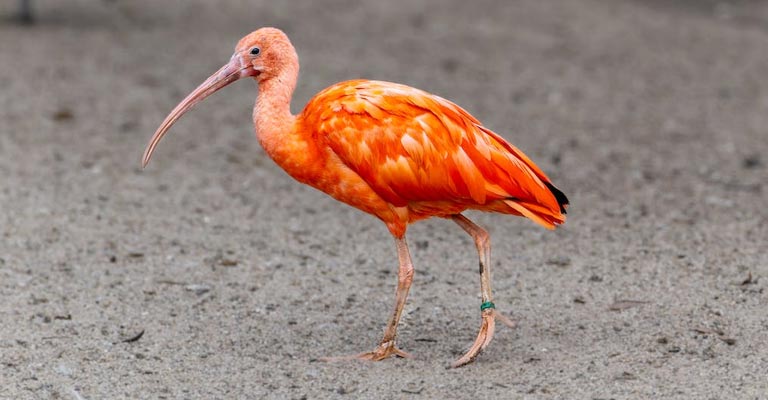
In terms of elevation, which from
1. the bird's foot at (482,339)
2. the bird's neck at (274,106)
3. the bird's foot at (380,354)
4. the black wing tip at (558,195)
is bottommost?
the bird's foot at (380,354)

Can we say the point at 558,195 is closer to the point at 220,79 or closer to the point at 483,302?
the point at 483,302

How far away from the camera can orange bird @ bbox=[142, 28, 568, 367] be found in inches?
201

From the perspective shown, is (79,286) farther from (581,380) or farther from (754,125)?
(754,125)

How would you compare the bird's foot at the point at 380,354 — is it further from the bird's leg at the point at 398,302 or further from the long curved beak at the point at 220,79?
the long curved beak at the point at 220,79

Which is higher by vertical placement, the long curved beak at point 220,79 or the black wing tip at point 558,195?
the long curved beak at point 220,79

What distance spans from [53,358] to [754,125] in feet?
23.5

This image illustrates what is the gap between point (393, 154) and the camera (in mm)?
5090

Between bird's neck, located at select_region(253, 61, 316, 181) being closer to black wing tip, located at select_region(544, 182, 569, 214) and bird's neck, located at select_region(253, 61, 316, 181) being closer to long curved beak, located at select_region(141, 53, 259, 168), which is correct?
long curved beak, located at select_region(141, 53, 259, 168)

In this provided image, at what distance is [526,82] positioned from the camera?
11672 mm

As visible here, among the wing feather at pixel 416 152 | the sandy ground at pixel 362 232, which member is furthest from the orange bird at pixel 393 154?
the sandy ground at pixel 362 232

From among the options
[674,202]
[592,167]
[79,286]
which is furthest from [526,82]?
→ [79,286]

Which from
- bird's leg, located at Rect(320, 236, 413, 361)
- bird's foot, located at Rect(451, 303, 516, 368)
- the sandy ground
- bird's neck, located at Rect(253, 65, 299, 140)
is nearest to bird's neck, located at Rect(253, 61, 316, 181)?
bird's neck, located at Rect(253, 65, 299, 140)

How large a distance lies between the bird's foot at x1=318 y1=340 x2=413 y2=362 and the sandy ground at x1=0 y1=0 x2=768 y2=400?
51 mm

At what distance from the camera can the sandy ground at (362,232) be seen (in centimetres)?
524
